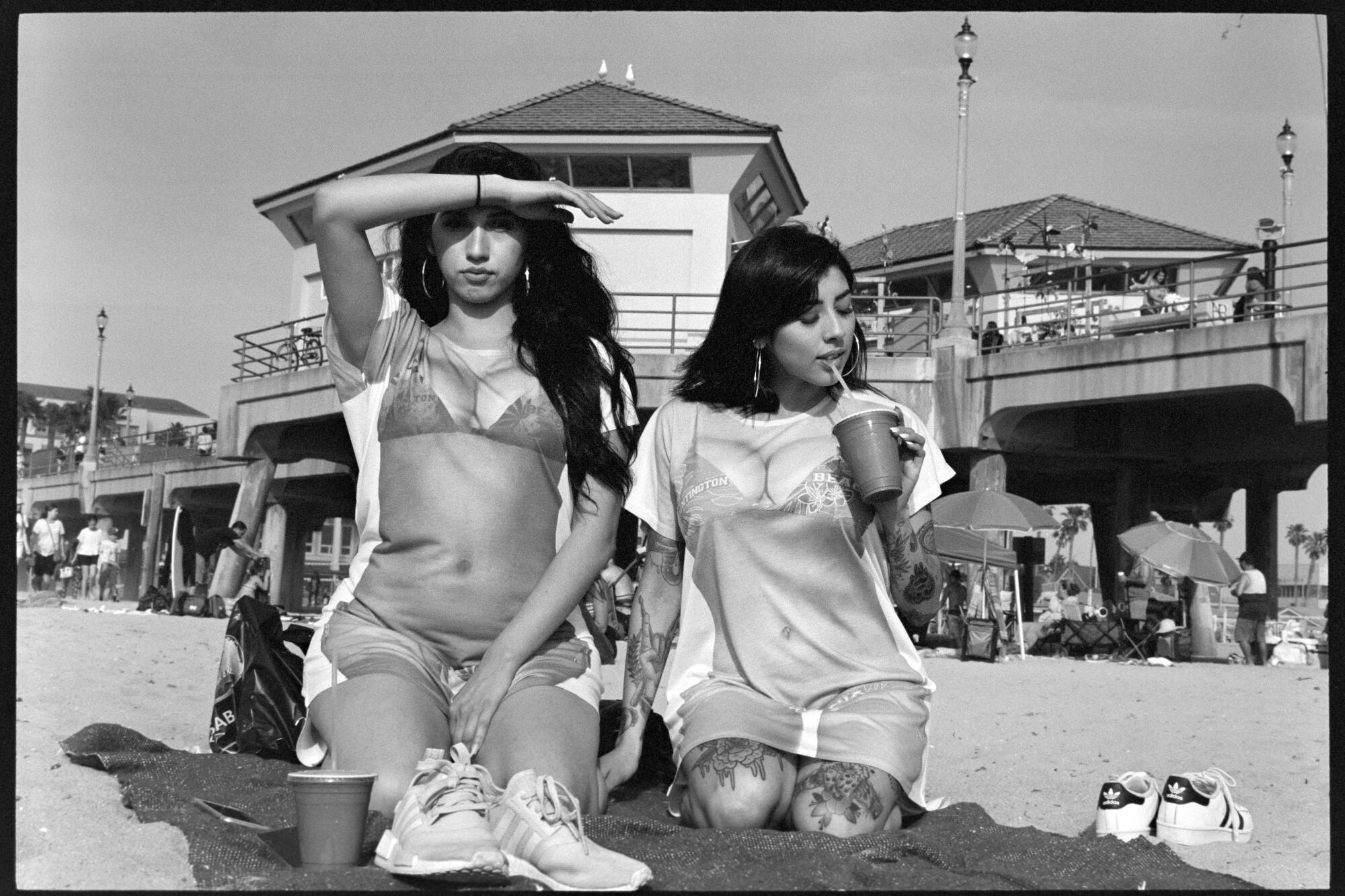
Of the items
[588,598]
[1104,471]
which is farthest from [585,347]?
[1104,471]

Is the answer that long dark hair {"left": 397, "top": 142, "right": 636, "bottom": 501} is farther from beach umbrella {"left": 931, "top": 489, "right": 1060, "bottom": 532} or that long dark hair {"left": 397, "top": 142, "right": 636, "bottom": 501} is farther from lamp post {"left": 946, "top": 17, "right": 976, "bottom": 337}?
lamp post {"left": 946, "top": 17, "right": 976, "bottom": 337}

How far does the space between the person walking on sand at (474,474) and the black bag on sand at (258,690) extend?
628 millimetres

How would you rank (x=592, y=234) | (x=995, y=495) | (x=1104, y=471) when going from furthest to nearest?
(x=1104, y=471)
(x=592, y=234)
(x=995, y=495)

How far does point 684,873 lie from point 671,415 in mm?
1353

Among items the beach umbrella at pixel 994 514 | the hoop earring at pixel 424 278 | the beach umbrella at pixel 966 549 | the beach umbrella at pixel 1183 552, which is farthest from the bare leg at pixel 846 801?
the beach umbrella at pixel 966 549

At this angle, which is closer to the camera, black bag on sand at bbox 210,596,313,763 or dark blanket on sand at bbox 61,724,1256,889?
dark blanket on sand at bbox 61,724,1256,889

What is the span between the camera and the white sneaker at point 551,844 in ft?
7.52

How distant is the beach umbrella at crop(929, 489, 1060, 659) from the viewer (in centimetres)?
1476

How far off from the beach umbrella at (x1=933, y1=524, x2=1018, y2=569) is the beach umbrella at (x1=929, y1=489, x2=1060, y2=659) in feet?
2.19

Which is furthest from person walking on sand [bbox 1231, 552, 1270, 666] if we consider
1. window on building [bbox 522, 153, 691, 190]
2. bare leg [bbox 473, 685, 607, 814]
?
bare leg [bbox 473, 685, 607, 814]

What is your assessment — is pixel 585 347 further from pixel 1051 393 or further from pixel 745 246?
pixel 1051 393

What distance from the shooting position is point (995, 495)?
1548 centimetres

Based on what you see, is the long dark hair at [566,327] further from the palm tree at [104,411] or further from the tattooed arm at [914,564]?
the palm tree at [104,411]

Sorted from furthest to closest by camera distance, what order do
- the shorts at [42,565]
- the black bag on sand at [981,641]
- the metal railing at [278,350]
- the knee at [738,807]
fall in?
the metal railing at [278,350]
the shorts at [42,565]
the black bag on sand at [981,641]
the knee at [738,807]
